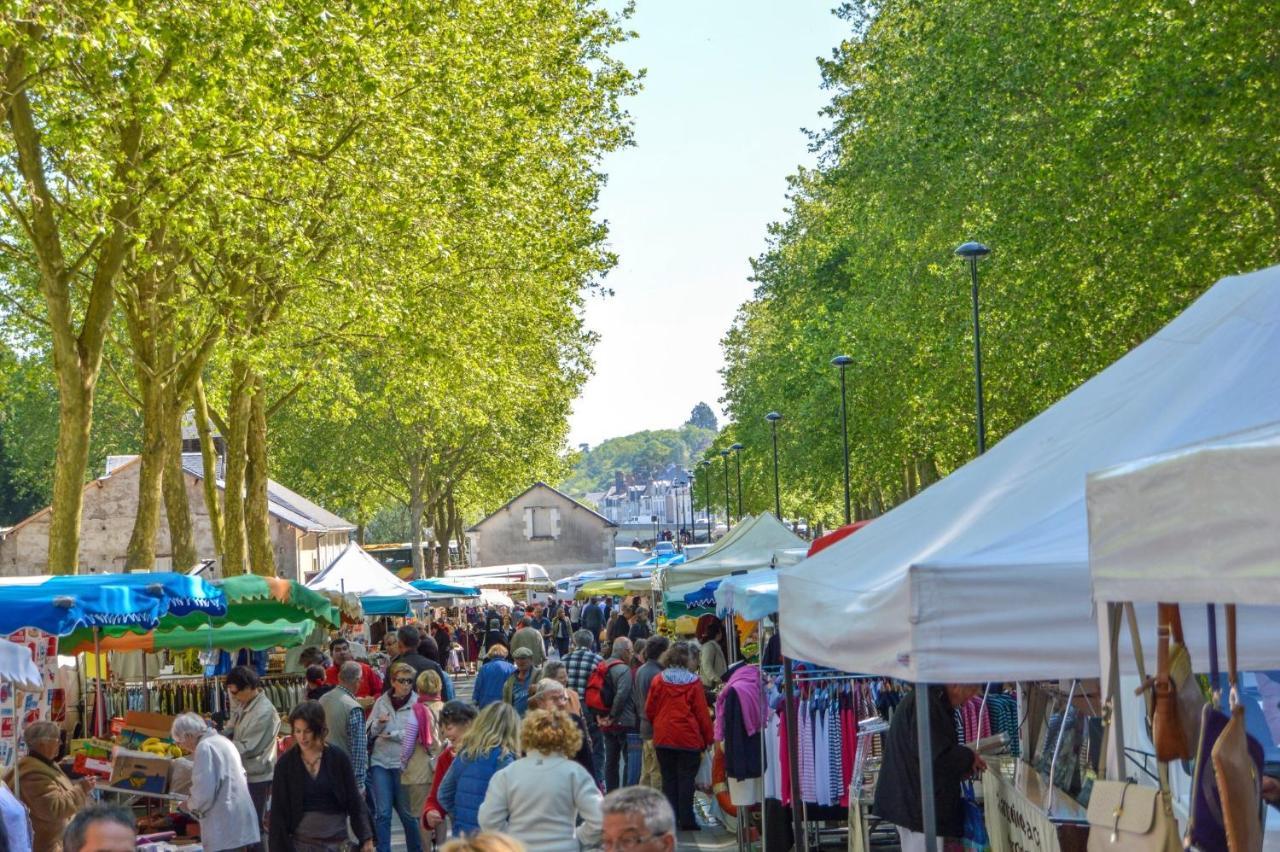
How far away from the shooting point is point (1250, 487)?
13.2 ft

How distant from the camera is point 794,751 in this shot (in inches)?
506

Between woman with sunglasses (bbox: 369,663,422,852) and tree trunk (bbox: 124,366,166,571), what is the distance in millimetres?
10077

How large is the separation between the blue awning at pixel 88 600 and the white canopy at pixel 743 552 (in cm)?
958

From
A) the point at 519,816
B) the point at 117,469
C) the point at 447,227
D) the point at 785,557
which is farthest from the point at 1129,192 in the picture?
the point at 117,469

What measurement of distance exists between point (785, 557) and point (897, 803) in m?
11.0

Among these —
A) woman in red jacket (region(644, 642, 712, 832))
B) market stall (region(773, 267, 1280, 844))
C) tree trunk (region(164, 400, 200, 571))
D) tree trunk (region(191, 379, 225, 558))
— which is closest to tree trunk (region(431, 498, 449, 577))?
tree trunk (region(191, 379, 225, 558))

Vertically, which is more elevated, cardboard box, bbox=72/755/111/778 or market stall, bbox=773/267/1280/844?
market stall, bbox=773/267/1280/844

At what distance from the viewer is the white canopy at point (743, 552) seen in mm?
22938

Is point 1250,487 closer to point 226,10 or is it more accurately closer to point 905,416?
point 226,10

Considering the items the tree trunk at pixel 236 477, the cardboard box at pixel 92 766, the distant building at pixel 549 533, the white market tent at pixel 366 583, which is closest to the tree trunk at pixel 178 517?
the tree trunk at pixel 236 477

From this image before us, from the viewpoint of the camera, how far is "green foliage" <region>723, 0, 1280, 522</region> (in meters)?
21.9

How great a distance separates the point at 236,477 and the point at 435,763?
18872mm

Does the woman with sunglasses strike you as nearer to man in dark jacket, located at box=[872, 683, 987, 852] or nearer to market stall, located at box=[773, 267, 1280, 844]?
man in dark jacket, located at box=[872, 683, 987, 852]

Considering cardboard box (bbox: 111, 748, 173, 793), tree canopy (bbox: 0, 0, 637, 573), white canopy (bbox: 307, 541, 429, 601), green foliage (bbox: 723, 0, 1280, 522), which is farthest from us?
white canopy (bbox: 307, 541, 429, 601)
